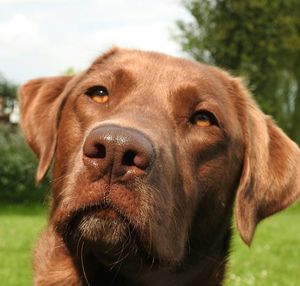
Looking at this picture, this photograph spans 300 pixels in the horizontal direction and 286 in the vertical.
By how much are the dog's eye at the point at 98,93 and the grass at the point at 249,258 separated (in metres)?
1.42

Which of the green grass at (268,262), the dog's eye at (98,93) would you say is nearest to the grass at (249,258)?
the green grass at (268,262)

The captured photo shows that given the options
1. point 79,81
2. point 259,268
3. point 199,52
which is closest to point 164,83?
point 79,81

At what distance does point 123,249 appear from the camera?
368 cm

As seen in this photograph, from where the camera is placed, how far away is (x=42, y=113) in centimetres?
502

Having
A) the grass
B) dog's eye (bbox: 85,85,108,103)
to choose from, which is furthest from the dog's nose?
the grass

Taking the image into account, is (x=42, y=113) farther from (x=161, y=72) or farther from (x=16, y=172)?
(x=16, y=172)

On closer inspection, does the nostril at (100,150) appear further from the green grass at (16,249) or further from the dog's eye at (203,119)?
the green grass at (16,249)

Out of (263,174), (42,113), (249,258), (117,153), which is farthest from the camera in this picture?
(249,258)

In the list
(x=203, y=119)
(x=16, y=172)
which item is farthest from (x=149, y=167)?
(x=16, y=172)

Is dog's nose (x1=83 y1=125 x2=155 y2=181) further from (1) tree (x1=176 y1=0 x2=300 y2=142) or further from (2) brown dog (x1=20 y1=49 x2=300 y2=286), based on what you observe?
(1) tree (x1=176 y1=0 x2=300 y2=142)

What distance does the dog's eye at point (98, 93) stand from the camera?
4.43 m

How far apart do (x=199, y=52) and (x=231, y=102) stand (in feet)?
110

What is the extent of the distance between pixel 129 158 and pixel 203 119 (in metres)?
1.26

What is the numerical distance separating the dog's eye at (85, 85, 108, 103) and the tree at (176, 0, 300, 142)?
32.8m
